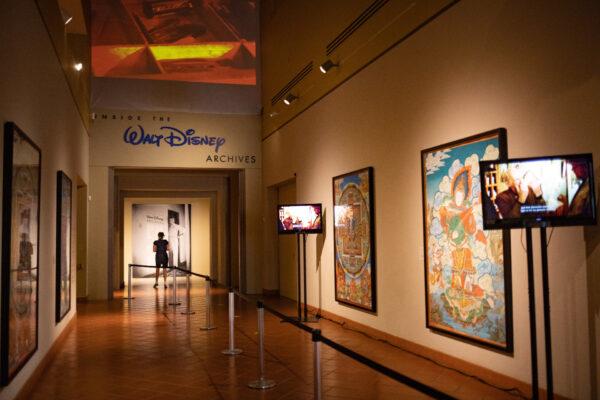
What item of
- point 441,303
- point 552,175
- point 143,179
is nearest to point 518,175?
point 552,175

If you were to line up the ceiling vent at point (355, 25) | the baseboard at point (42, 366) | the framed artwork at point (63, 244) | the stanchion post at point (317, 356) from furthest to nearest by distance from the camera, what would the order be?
the ceiling vent at point (355, 25) → the framed artwork at point (63, 244) → the baseboard at point (42, 366) → the stanchion post at point (317, 356)

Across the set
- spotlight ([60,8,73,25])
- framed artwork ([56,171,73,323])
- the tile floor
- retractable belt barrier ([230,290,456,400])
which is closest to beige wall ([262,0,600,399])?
the tile floor

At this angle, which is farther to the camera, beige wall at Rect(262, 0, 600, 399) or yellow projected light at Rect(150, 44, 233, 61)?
yellow projected light at Rect(150, 44, 233, 61)

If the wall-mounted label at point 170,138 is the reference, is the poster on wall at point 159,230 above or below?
below

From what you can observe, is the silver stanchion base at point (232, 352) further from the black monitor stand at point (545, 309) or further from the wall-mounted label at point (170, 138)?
the wall-mounted label at point (170, 138)

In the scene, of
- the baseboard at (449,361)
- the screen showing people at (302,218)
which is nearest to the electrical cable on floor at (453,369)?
the baseboard at (449,361)

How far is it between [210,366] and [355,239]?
8.53 feet

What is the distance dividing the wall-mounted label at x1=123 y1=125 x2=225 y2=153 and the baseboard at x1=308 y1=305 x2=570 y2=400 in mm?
5732

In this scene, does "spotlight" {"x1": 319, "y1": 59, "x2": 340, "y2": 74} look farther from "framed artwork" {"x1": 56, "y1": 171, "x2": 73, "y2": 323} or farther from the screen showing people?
"framed artwork" {"x1": 56, "y1": 171, "x2": 73, "y2": 323}

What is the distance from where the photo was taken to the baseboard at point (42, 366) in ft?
14.3

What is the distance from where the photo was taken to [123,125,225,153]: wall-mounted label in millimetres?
11656

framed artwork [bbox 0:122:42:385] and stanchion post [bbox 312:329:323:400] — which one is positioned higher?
framed artwork [bbox 0:122:42:385]

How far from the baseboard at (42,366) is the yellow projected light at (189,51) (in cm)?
611

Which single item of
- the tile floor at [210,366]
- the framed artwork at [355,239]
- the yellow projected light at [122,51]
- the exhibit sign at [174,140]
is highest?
the yellow projected light at [122,51]
